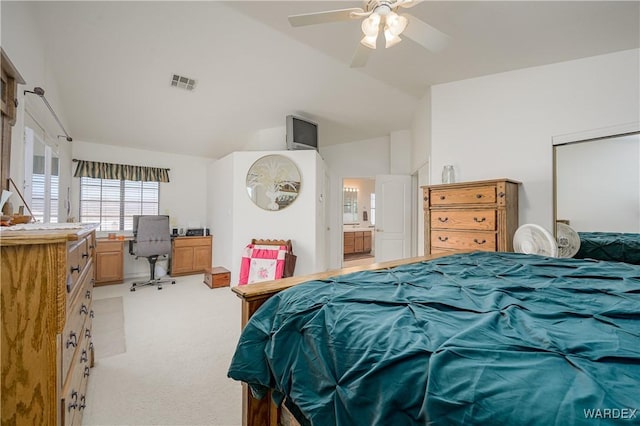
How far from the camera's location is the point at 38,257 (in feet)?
2.97

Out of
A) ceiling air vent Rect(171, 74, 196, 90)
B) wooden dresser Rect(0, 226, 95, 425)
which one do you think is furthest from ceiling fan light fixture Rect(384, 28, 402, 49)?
ceiling air vent Rect(171, 74, 196, 90)

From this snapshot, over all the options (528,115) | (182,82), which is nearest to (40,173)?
(182,82)

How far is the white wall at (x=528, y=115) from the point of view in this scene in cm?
242

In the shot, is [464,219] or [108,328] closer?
[464,219]

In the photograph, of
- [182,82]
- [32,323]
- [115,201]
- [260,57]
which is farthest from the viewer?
[115,201]

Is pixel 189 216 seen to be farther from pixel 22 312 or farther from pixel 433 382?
pixel 433 382

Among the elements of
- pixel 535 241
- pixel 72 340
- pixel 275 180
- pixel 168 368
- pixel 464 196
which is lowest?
pixel 168 368

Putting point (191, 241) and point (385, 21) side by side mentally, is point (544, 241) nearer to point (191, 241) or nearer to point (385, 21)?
point (385, 21)

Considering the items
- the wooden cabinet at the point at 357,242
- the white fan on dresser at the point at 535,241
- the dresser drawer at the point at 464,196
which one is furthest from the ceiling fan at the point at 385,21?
the wooden cabinet at the point at 357,242

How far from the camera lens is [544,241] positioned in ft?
7.31

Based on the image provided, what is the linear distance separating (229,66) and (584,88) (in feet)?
12.3

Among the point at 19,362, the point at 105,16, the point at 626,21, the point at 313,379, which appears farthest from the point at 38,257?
the point at 626,21

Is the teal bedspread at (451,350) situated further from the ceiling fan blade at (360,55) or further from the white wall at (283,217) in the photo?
the white wall at (283,217)

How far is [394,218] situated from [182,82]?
387cm
